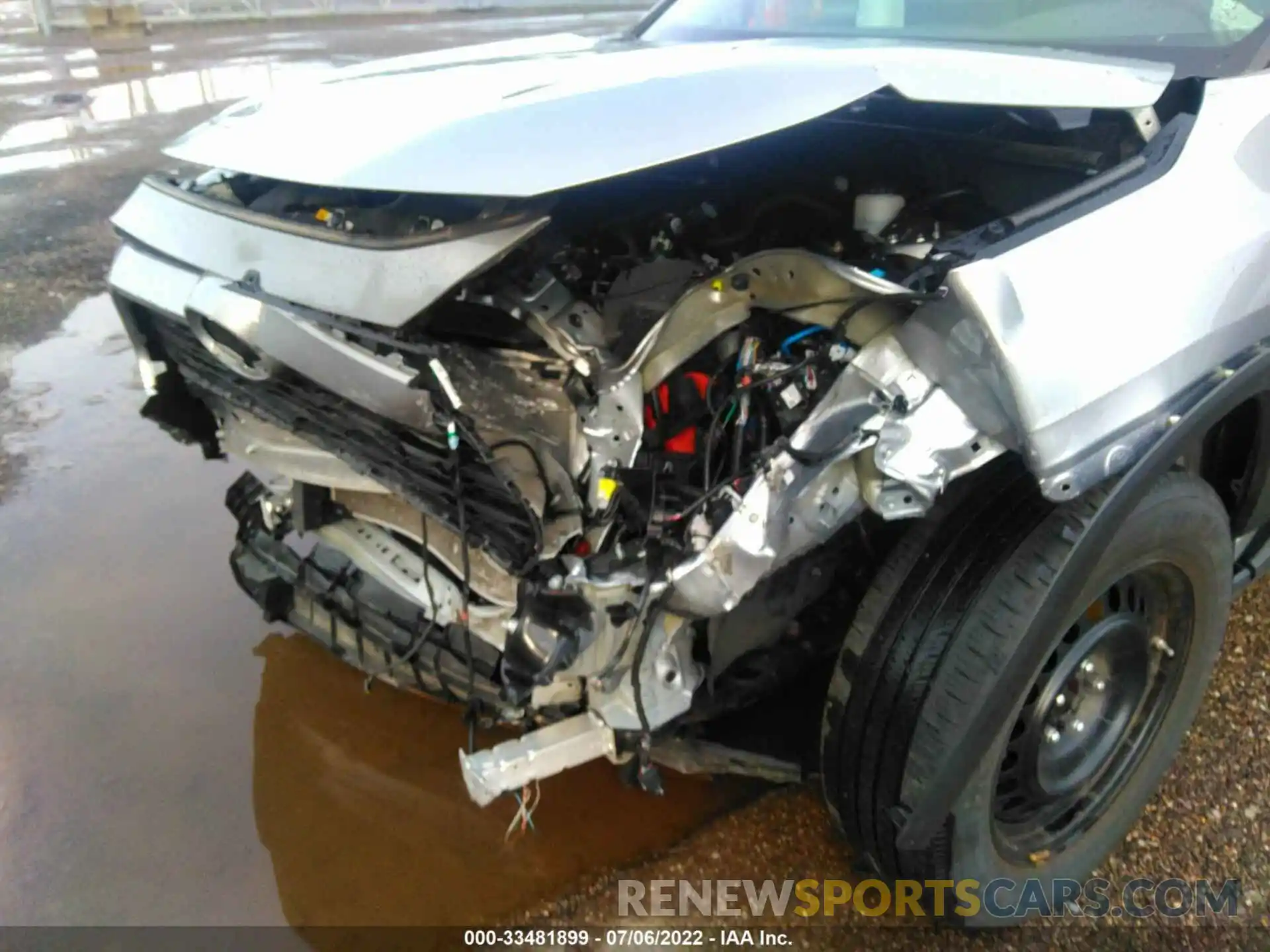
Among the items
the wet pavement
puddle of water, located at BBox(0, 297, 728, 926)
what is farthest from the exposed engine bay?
the wet pavement

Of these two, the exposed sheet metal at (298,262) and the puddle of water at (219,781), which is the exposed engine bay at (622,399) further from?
the puddle of water at (219,781)

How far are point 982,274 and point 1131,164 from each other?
0.48 meters

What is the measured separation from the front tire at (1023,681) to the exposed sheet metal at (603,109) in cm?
70

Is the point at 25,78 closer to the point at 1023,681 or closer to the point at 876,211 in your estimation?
the point at 876,211

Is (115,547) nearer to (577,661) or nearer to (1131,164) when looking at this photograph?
(577,661)

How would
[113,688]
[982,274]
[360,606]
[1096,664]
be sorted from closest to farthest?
[982,274] → [1096,664] → [360,606] → [113,688]

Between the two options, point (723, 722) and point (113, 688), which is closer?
point (723, 722)

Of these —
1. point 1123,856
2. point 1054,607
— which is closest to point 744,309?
point 1054,607

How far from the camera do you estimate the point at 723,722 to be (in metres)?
2.07

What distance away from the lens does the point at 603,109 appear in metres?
1.60

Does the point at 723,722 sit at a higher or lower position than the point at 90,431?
higher

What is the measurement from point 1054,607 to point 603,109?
3.77 feet

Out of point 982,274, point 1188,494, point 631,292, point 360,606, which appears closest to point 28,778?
point 360,606

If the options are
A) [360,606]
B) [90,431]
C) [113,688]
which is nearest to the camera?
[360,606]
